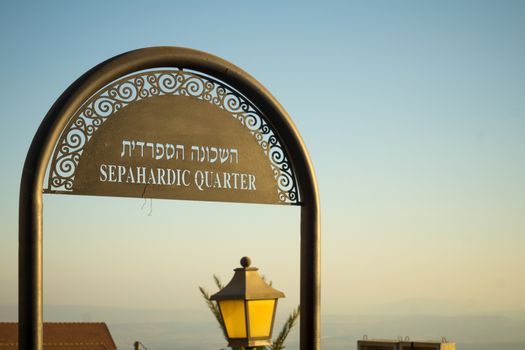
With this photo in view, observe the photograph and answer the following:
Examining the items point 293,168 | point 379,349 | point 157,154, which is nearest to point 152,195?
point 157,154

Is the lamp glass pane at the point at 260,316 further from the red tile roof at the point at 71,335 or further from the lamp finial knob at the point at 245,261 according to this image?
the red tile roof at the point at 71,335

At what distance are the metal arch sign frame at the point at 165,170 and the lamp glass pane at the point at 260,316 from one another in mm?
898

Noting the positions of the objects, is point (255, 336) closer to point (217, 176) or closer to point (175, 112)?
point (217, 176)

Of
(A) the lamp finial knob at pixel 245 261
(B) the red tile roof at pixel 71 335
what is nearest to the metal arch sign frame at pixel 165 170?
(A) the lamp finial knob at pixel 245 261

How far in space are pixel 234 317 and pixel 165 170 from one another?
1.05 meters

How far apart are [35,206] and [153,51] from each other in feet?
4.05

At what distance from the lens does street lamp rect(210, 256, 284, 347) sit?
5062mm

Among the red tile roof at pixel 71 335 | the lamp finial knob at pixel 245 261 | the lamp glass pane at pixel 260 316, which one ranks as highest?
the lamp finial knob at pixel 245 261

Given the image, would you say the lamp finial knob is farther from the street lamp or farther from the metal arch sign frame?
the metal arch sign frame

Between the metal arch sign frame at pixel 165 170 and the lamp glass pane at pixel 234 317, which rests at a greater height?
the metal arch sign frame at pixel 165 170

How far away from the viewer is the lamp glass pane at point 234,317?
507 cm

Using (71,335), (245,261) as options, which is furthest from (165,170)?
(71,335)

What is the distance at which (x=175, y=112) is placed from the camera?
227 inches

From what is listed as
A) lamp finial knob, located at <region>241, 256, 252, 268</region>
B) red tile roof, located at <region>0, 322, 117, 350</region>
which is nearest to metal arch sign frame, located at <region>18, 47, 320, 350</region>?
lamp finial knob, located at <region>241, 256, 252, 268</region>
